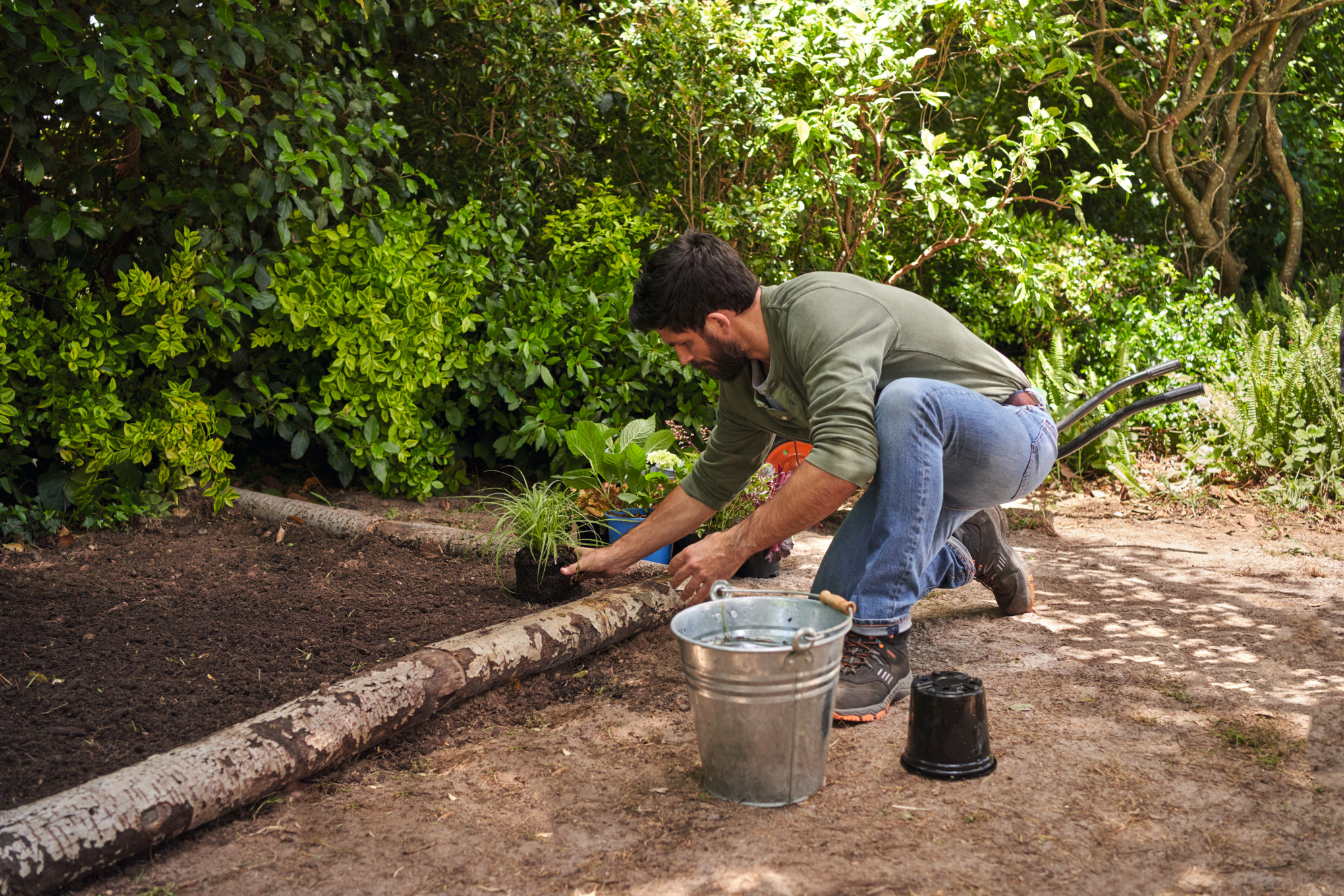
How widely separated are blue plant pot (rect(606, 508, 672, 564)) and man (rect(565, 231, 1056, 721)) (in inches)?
29.9

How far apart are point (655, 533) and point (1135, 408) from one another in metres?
1.81

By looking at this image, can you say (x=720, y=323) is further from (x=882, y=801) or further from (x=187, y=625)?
(x=187, y=625)

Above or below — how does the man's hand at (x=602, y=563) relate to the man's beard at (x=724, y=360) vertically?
below

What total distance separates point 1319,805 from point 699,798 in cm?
132

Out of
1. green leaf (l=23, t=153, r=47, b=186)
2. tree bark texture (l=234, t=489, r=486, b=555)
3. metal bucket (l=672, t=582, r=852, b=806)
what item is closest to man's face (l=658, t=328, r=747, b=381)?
metal bucket (l=672, t=582, r=852, b=806)

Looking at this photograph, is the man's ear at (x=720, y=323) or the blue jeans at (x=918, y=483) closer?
the blue jeans at (x=918, y=483)

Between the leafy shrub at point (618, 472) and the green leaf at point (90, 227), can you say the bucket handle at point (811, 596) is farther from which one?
the green leaf at point (90, 227)

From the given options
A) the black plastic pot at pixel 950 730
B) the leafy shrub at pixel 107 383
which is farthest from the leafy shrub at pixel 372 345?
the black plastic pot at pixel 950 730

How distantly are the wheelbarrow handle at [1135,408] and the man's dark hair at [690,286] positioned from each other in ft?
4.11

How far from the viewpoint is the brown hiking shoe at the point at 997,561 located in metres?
3.22

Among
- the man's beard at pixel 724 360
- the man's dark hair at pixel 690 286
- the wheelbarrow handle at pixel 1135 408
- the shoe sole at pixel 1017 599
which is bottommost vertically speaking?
the shoe sole at pixel 1017 599

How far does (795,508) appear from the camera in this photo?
2.42m

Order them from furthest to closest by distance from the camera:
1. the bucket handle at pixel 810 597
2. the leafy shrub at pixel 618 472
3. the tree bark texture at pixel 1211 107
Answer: the tree bark texture at pixel 1211 107 → the leafy shrub at pixel 618 472 → the bucket handle at pixel 810 597

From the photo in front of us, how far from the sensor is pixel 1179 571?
402 centimetres
